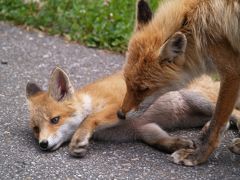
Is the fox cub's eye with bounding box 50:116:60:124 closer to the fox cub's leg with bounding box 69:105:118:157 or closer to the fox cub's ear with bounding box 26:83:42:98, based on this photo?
the fox cub's leg with bounding box 69:105:118:157

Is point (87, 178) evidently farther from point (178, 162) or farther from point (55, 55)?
point (55, 55)

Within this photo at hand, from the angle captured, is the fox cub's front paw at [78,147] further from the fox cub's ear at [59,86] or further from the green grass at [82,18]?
the green grass at [82,18]

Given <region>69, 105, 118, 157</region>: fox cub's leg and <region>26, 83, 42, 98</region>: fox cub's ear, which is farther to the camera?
<region>26, 83, 42, 98</region>: fox cub's ear

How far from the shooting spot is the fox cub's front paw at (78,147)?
5.34m

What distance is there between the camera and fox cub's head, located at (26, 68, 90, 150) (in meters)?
5.47

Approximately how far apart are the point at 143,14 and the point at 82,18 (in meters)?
3.35

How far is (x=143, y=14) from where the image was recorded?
5285 mm

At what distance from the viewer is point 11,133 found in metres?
5.79

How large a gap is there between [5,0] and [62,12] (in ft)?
3.23

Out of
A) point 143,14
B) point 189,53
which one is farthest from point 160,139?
point 143,14

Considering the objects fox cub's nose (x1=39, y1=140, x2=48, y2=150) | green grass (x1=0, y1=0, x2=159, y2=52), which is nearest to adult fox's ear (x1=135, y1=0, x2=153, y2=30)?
fox cub's nose (x1=39, y1=140, x2=48, y2=150)

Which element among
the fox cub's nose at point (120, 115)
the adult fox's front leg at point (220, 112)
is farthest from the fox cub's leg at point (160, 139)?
the fox cub's nose at point (120, 115)

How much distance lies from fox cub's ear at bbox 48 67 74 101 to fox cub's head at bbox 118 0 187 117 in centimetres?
88

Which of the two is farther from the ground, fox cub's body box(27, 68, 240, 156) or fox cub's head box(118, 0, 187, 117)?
fox cub's head box(118, 0, 187, 117)
